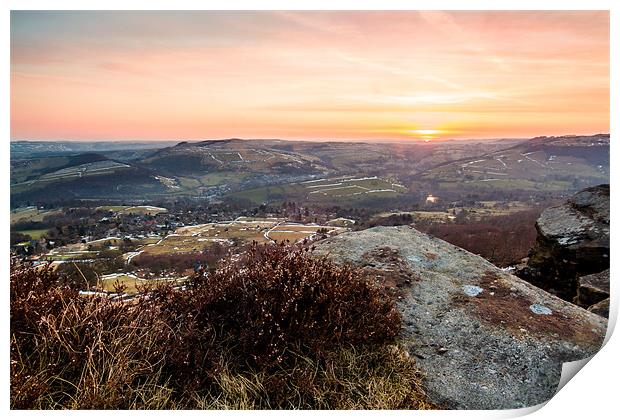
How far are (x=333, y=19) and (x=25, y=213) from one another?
383 centimetres

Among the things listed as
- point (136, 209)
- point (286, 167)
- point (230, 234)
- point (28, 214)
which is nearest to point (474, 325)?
point (230, 234)

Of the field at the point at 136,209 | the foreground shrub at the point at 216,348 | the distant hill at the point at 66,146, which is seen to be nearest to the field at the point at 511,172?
the foreground shrub at the point at 216,348

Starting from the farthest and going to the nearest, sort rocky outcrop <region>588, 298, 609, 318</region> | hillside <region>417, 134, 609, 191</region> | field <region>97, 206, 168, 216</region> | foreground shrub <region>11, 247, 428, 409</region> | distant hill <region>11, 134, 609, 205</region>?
hillside <region>417, 134, 609, 191</region>
distant hill <region>11, 134, 609, 205</region>
field <region>97, 206, 168, 216</region>
rocky outcrop <region>588, 298, 609, 318</region>
foreground shrub <region>11, 247, 428, 409</region>

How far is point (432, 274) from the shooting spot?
5125mm

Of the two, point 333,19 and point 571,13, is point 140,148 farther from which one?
point 571,13

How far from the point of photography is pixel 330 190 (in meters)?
6.34

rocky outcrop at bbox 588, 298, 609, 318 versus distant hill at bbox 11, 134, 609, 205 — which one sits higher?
distant hill at bbox 11, 134, 609, 205

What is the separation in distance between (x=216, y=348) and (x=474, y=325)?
2.41 metres

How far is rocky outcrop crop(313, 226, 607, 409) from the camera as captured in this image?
391cm

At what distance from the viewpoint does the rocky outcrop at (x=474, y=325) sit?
3908 mm

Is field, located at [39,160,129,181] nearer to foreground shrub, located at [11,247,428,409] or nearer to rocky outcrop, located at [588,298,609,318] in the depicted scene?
foreground shrub, located at [11,247,428,409]

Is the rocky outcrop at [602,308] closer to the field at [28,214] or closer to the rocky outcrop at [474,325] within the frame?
the rocky outcrop at [474,325]

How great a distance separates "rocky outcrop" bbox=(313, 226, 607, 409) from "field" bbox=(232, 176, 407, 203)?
2.60 ft

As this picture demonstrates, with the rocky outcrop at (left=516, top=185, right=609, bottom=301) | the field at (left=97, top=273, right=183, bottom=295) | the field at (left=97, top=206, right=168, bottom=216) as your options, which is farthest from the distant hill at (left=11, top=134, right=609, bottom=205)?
the field at (left=97, top=273, right=183, bottom=295)
